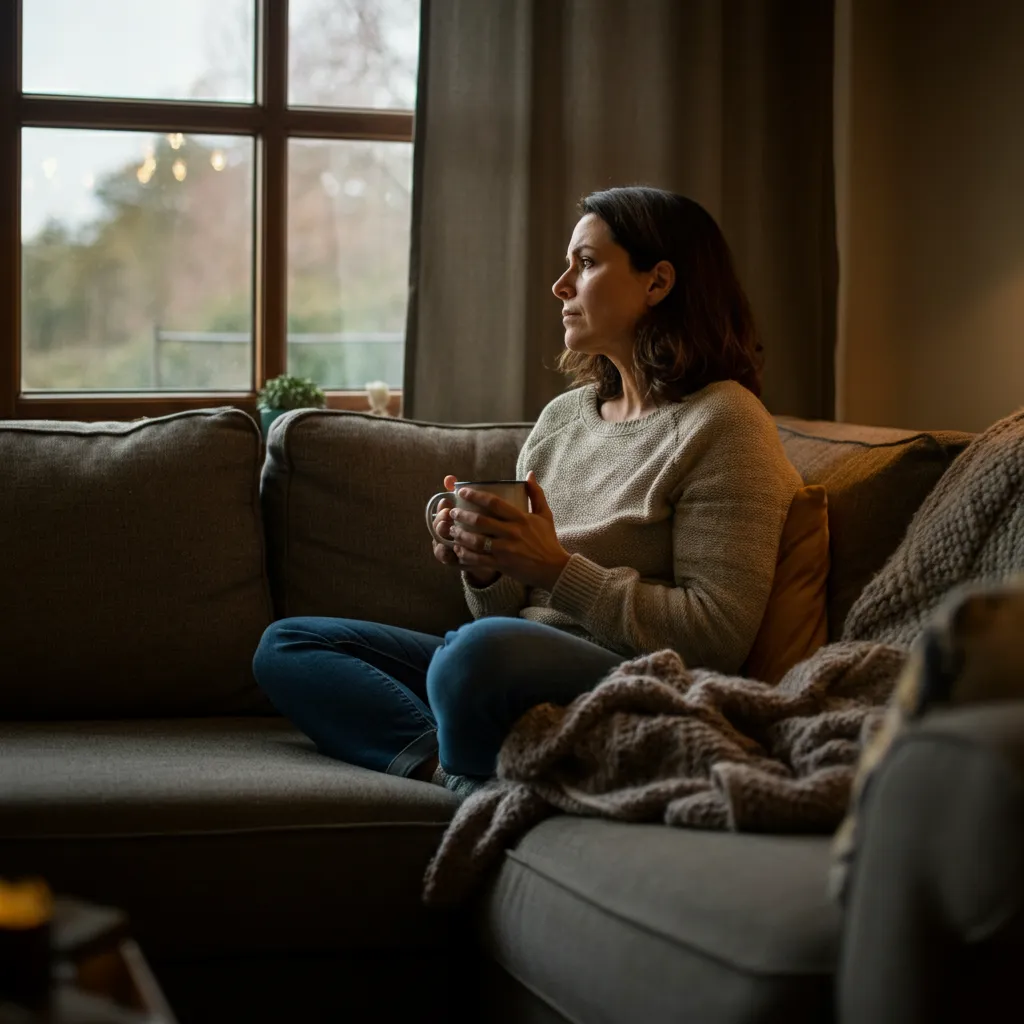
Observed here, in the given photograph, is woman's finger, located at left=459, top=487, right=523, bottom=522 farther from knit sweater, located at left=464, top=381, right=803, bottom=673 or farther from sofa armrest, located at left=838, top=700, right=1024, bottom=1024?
sofa armrest, located at left=838, top=700, right=1024, bottom=1024

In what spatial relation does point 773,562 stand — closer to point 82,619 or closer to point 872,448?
point 872,448

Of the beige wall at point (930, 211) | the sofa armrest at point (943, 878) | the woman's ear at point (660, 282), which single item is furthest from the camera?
the beige wall at point (930, 211)

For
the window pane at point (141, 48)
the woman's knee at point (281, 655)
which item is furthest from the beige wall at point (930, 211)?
the woman's knee at point (281, 655)

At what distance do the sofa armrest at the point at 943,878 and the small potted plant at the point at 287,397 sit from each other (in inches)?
78.0

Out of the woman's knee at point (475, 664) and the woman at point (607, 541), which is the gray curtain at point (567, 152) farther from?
the woman's knee at point (475, 664)

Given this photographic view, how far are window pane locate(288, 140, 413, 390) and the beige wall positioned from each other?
106 centimetres

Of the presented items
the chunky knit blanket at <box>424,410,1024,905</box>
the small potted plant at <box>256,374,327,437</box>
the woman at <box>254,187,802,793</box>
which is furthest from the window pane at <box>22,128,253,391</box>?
the chunky knit blanket at <box>424,410,1024,905</box>

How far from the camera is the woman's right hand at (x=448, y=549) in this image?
2006 millimetres

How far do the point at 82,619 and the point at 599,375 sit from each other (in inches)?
35.8

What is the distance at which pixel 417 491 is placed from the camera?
2.34 meters

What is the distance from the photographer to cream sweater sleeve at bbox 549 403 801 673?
6.07 feet

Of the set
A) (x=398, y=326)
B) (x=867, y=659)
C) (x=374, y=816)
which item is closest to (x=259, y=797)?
(x=374, y=816)

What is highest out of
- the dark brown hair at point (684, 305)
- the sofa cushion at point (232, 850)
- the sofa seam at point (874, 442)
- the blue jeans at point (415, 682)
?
the dark brown hair at point (684, 305)

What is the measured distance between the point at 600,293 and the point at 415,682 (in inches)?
25.8
